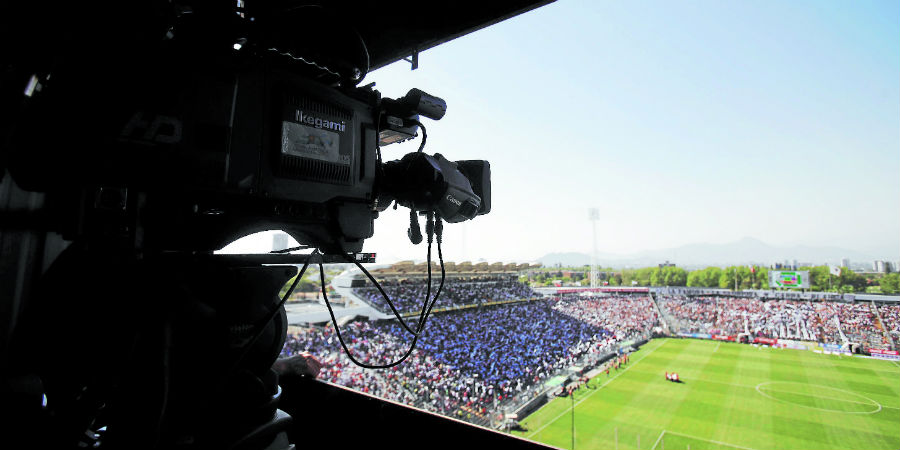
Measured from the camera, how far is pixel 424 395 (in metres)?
8.17

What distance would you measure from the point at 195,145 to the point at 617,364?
547 inches

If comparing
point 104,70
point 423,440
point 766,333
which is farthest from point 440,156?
point 766,333

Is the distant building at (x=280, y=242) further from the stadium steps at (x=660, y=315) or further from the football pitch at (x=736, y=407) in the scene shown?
the stadium steps at (x=660, y=315)

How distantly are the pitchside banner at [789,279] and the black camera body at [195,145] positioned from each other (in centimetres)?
1604

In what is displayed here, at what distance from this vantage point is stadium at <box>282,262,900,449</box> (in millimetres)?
8188

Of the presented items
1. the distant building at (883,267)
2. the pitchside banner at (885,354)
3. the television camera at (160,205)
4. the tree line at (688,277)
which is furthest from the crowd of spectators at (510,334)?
the television camera at (160,205)

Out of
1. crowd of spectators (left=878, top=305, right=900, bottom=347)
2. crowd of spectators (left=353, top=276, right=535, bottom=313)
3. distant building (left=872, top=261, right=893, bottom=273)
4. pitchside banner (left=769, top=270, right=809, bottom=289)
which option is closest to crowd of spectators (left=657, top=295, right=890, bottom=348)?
crowd of spectators (left=878, top=305, right=900, bottom=347)

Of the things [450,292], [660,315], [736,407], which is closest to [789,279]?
[660,315]

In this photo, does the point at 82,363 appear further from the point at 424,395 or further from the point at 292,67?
the point at 424,395

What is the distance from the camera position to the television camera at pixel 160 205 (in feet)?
1.43

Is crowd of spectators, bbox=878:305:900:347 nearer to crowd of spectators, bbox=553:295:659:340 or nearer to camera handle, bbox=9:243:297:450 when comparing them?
crowd of spectators, bbox=553:295:659:340

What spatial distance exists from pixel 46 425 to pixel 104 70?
406 millimetres

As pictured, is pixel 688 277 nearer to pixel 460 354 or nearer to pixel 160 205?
pixel 460 354

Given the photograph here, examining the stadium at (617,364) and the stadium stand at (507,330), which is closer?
the stadium at (617,364)
